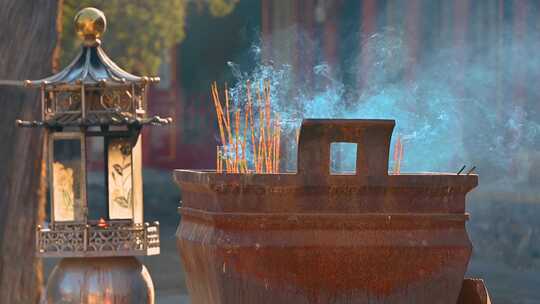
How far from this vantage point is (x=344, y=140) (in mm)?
4797

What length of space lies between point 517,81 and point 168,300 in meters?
5.05

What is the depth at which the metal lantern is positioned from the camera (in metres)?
7.25

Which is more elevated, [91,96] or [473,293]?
[91,96]

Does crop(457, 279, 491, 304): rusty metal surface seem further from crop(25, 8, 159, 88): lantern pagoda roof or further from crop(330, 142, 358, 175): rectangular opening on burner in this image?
crop(330, 142, 358, 175): rectangular opening on burner

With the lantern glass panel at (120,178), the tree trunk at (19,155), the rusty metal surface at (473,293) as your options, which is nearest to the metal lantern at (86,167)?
the lantern glass panel at (120,178)

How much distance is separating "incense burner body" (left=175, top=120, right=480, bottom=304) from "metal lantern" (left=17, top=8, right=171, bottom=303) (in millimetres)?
2439

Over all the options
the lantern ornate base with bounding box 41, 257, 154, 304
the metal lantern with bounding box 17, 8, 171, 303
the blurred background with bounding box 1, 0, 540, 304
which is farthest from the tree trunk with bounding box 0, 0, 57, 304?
the lantern ornate base with bounding box 41, 257, 154, 304

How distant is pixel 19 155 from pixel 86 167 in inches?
99.4

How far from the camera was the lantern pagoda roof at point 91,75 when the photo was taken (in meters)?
7.34

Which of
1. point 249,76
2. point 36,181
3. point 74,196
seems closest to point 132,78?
point 74,196

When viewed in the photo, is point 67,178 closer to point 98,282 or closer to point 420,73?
point 98,282

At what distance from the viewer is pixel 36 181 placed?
999 centimetres

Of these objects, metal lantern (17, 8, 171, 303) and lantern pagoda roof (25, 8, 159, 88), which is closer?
metal lantern (17, 8, 171, 303)

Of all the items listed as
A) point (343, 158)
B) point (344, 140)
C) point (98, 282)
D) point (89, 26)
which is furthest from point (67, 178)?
point (344, 140)
